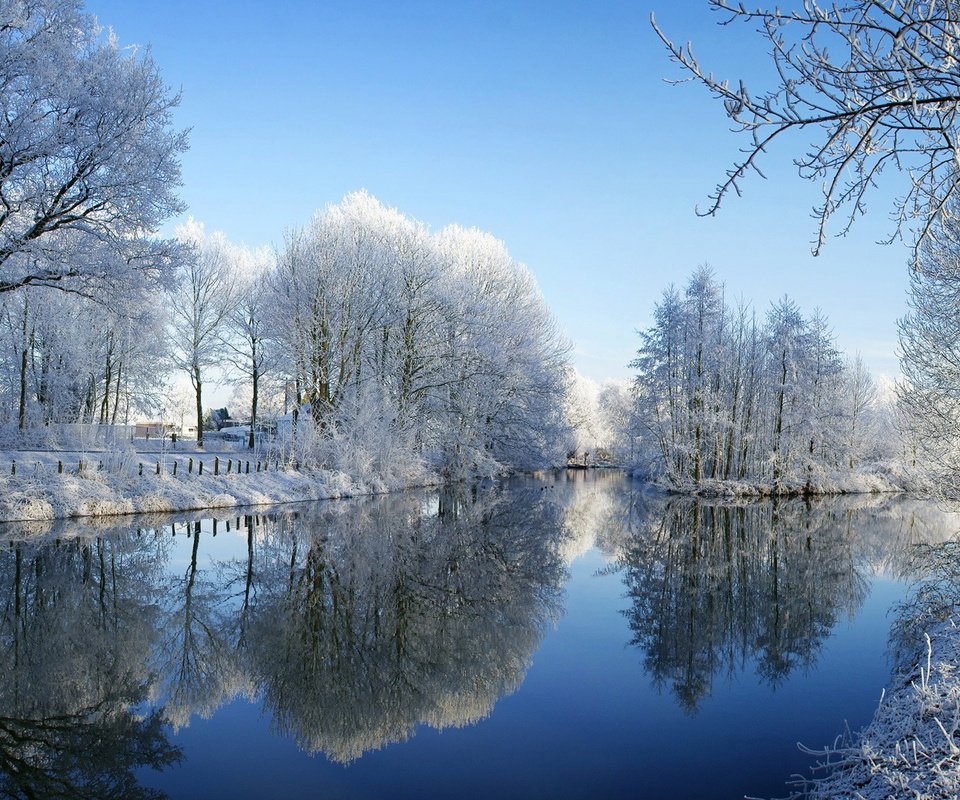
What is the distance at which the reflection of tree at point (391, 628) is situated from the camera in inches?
224

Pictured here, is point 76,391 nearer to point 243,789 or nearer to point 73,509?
point 73,509

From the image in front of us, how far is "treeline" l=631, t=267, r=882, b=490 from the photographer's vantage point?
105 ft

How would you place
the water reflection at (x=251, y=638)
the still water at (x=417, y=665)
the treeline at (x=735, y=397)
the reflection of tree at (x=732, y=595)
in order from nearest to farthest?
the still water at (x=417, y=665)
the water reflection at (x=251, y=638)
the reflection of tree at (x=732, y=595)
the treeline at (x=735, y=397)

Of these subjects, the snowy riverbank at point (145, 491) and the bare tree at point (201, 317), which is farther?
the bare tree at point (201, 317)

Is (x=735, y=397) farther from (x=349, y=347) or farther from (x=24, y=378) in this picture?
(x=24, y=378)

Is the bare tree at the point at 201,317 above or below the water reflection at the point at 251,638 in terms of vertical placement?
above

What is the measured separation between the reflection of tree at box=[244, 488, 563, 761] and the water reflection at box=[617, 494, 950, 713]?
159cm

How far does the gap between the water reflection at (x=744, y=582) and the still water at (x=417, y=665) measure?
0.06 metres

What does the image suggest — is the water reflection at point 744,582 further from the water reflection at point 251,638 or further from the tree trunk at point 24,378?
the tree trunk at point 24,378

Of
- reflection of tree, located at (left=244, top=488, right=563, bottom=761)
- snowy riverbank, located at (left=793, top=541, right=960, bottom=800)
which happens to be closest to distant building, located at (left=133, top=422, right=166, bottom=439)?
reflection of tree, located at (left=244, top=488, right=563, bottom=761)

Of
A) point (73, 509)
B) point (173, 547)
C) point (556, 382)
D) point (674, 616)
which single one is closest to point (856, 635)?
point (674, 616)

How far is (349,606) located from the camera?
8.74 metres

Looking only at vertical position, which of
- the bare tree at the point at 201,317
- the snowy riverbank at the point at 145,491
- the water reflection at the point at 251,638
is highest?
the bare tree at the point at 201,317

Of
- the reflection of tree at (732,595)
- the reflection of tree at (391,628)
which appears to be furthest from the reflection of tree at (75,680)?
the reflection of tree at (732,595)
